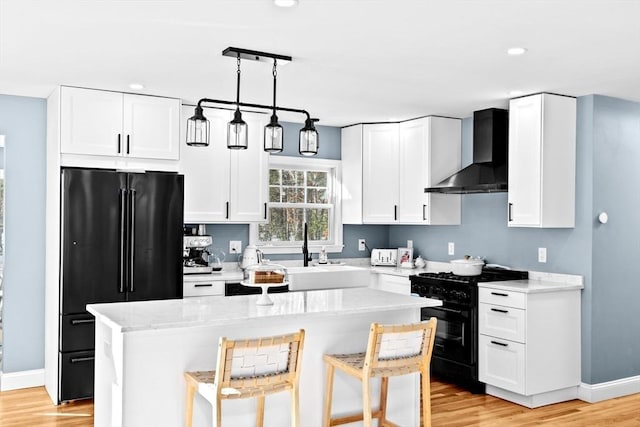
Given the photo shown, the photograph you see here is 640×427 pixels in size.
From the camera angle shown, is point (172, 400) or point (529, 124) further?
point (529, 124)

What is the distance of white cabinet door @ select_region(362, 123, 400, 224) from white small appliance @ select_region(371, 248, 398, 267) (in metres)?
0.53

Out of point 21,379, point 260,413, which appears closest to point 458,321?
point 260,413

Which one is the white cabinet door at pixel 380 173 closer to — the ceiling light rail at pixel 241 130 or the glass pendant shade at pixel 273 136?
the ceiling light rail at pixel 241 130

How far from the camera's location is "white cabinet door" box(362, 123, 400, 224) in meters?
6.07

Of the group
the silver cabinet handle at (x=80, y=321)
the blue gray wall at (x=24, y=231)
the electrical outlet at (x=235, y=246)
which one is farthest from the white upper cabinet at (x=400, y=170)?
the blue gray wall at (x=24, y=231)

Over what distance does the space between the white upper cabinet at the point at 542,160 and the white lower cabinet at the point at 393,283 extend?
4.21ft

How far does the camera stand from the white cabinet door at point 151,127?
4.79 meters

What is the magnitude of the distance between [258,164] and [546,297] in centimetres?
273

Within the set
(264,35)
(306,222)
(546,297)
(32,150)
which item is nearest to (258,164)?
(306,222)

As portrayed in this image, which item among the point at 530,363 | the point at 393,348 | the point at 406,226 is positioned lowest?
the point at 530,363

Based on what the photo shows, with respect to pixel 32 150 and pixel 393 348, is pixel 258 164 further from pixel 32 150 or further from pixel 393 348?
pixel 393 348

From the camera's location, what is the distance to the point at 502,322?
4.72m

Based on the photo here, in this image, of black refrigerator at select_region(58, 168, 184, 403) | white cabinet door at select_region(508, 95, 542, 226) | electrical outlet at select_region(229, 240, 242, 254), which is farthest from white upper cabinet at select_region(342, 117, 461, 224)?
black refrigerator at select_region(58, 168, 184, 403)

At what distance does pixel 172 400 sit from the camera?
3070 millimetres
